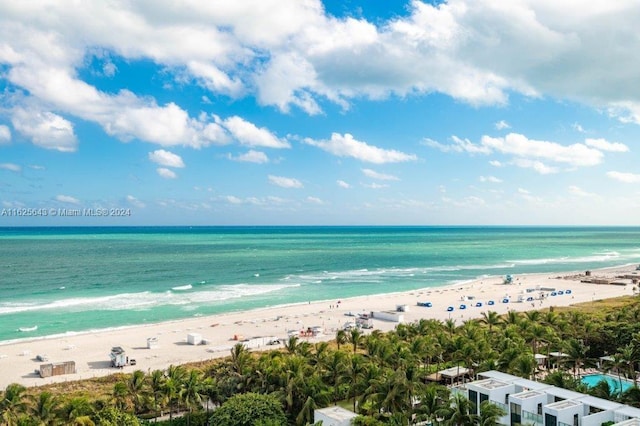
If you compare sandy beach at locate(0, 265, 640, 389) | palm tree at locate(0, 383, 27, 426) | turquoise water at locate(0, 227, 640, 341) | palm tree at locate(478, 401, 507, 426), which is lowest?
sandy beach at locate(0, 265, 640, 389)

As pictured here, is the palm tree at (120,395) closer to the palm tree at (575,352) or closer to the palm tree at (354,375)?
the palm tree at (354,375)

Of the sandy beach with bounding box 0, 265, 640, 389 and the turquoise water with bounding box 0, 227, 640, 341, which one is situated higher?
the turquoise water with bounding box 0, 227, 640, 341

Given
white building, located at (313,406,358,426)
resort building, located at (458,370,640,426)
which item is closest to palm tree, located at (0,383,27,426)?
white building, located at (313,406,358,426)

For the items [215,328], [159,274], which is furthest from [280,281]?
[215,328]

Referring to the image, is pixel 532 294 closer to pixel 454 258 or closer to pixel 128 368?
pixel 128 368

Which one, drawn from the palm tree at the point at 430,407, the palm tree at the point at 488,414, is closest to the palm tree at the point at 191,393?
the palm tree at the point at 430,407

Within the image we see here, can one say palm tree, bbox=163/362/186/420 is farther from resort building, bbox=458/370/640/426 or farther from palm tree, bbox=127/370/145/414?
resort building, bbox=458/370/640/426

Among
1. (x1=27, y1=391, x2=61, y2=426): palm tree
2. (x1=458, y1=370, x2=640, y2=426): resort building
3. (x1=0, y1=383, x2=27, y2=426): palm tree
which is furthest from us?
(x1=27, y1=391, x2=61, y2=426): palm tree
